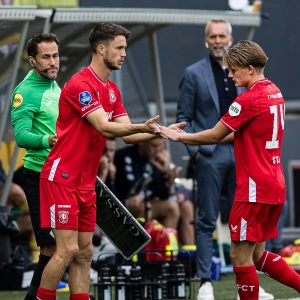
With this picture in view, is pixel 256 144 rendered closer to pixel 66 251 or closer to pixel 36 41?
pixel 66 251

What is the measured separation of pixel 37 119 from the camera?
26.0 feet

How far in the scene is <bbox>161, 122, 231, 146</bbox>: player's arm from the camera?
7.37 meters

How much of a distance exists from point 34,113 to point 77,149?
2.40 ft

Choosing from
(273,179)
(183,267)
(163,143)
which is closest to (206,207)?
(183,267)

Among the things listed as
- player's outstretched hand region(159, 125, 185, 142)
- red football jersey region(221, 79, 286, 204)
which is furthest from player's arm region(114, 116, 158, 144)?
red football jersey region(221, 79, 286, 204)

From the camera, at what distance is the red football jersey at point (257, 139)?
7.31 m

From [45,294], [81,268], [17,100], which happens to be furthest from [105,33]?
[45,294]

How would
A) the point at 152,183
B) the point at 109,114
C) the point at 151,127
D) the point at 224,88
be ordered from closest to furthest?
the point at 151,127, the point at 109,114, the point at 224,88, the point at 152,183

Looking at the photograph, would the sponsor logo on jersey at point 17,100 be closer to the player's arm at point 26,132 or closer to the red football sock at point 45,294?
the player's arm at point 26,132

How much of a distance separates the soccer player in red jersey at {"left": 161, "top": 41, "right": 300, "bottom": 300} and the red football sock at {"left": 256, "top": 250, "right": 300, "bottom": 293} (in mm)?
219

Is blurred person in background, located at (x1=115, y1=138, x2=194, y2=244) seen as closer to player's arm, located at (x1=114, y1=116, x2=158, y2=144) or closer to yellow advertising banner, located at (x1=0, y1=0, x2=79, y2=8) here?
yellow advertising banner, located at (x1=0, y1=0, x2=79, y2=8)

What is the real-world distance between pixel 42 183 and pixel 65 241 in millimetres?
410

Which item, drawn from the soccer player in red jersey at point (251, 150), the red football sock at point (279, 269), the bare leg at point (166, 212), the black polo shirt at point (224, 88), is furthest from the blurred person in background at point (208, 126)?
the bare leg at point (166, 212)

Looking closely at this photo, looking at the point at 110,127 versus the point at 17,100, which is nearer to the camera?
the point at 110,127
